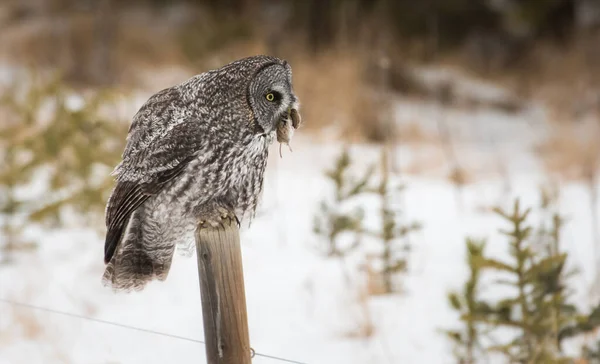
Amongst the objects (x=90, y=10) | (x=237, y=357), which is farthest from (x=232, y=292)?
(x=90, y=10)

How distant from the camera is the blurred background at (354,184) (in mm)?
3424

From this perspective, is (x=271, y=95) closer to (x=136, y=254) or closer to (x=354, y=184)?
(x=136, y=254)

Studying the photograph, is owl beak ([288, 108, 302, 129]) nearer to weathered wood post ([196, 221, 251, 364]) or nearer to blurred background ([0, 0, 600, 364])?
weathered wood post ([196, 221, 251, 364])

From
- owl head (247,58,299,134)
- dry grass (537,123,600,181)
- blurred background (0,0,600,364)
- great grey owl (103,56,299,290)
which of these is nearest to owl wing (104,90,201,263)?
great grey owl (103,56,299,290)

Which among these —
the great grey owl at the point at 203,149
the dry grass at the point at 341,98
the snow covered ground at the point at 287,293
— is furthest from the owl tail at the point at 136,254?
the dry grass at the point at 341,98

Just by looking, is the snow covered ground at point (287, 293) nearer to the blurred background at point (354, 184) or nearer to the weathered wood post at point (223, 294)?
the blurred background at point (354, 184)

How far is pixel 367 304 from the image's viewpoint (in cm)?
375

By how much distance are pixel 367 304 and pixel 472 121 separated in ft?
17.6

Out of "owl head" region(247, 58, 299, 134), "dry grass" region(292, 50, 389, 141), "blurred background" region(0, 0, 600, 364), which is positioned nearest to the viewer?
"owl head" region(247, 58, 299, 134)

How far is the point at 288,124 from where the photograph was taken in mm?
1986

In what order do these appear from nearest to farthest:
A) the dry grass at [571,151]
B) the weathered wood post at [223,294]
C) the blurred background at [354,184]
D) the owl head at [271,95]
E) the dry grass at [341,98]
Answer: the weathered wood post at [223,294]
the owl head at [271,95]
the blurred background at [354,184]
the dry grass at [571,151]
the dry grass at [341,98]

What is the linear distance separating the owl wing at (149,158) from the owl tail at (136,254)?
0.08m

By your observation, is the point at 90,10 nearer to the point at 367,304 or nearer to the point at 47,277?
the point at 47,277

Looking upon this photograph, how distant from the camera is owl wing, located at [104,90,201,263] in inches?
78.0
